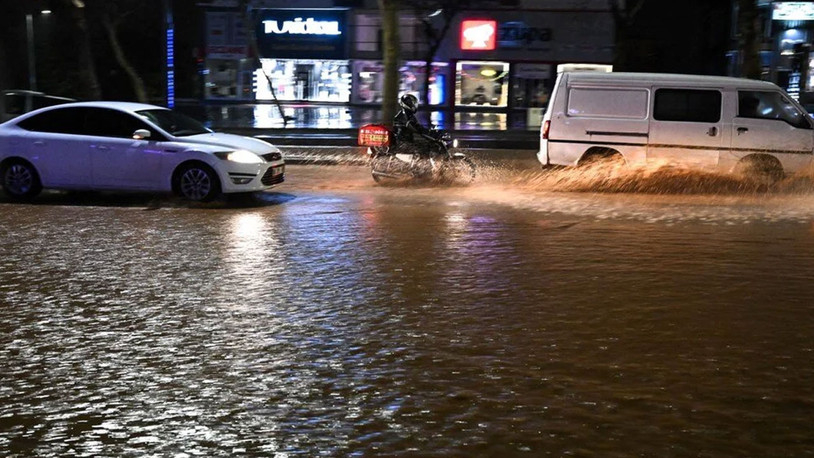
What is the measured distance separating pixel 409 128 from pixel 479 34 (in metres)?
28.5

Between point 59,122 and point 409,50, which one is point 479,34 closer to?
point 409,50

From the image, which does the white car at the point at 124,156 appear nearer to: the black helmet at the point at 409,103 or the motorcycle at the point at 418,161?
the motorcycle at the point at 418,161

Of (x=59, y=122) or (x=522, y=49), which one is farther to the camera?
(x=522, y=49)

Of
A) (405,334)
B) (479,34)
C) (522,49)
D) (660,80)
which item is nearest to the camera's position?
(405,334)

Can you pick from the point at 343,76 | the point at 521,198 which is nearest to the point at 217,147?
the point at 521,198

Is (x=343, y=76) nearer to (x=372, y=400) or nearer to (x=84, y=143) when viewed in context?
(x=84, y=143)

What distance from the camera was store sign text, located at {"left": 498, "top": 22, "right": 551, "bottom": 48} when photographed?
42.6 meters

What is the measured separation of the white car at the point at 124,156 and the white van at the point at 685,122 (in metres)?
4.69

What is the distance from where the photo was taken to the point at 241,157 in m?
12.6

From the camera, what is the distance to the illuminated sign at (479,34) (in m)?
42.6

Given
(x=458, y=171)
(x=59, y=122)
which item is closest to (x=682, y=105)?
(x=458, y=171)

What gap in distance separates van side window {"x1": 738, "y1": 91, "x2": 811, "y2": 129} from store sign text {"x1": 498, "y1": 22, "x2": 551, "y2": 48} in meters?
29.0

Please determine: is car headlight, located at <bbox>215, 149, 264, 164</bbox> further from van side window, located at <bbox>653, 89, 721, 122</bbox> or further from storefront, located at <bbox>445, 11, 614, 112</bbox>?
storefront, located at <bbox>445, 11, 614, 112</bbox>

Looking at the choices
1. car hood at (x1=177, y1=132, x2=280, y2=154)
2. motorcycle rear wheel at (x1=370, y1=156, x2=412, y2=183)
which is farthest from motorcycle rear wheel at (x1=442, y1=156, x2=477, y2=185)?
car hood at (x1=177, y1=132, x2=280, y2=154)
